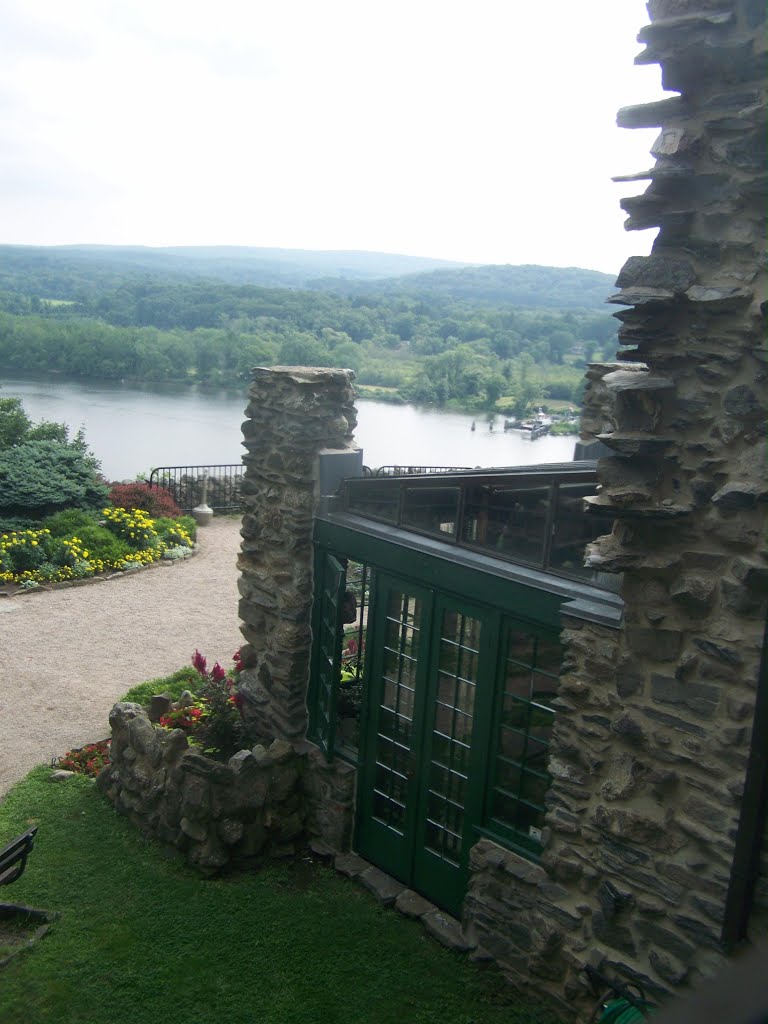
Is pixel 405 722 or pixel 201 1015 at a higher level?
pixel 405 722

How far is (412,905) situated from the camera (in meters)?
6.79

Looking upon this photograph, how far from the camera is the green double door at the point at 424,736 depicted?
6.38 meters

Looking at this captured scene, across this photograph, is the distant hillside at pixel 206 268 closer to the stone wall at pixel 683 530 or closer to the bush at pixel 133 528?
the bush at pixel 133 528

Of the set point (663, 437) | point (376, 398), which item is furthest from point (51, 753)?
point (376, 398)

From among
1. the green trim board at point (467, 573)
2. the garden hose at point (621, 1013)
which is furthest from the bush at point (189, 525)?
the garden hose at point (621, 1013)

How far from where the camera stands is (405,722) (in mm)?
6961

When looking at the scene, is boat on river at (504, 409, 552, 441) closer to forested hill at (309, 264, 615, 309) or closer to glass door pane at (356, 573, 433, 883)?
forested hill at (309, 264, 615, 309)

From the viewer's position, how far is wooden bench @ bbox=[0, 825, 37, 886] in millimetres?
6402

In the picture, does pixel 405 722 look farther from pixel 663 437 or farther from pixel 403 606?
pixel 663 437

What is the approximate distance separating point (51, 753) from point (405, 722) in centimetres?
413

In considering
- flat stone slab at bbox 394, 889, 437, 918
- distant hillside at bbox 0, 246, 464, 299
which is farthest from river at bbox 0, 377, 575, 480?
distant hillside at bbox 0, 246, 464, 299

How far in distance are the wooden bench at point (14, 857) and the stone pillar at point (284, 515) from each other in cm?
219

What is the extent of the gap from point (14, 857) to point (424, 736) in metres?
2.91

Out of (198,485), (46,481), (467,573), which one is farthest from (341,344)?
Result: (467,573)
